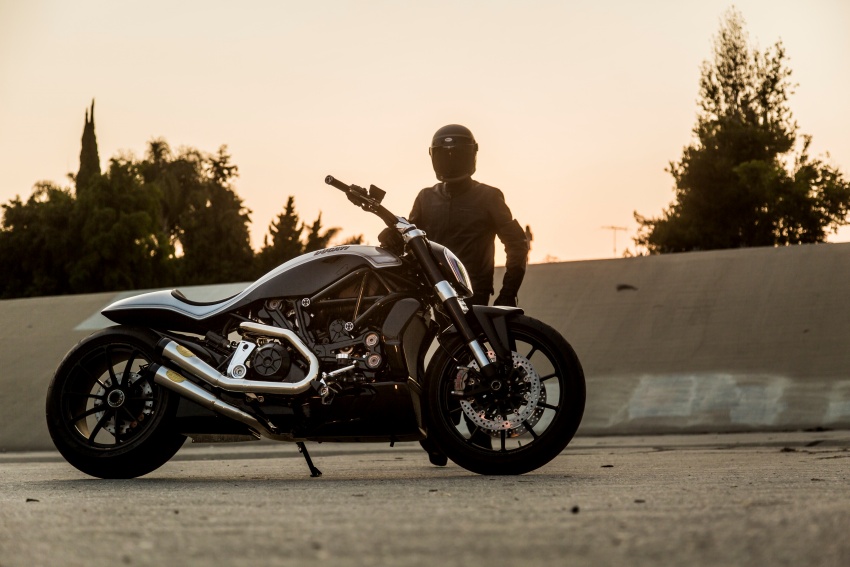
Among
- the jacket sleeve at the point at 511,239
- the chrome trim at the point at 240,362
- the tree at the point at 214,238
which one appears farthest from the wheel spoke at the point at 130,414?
the tree at the point at 214,238

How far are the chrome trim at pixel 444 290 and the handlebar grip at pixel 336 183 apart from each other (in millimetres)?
875

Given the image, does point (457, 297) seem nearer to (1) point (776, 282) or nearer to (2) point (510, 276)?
(2) point (510, 276)

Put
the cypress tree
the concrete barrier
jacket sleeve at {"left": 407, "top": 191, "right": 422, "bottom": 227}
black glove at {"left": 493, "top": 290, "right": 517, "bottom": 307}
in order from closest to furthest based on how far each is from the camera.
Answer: black glove at {"left": 493, "top": 290, "right": 517, "bottom": 307} < jacket sleeve at {"left": 407, "top": 191, "right": 422, "bottom": 227} < the concrete barrier < the cypress tree

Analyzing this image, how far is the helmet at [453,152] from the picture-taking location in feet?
24.8

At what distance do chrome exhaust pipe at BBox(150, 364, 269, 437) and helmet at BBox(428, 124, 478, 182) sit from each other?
2145 mm

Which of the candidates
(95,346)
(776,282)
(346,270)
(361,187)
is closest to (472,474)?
(346,270)

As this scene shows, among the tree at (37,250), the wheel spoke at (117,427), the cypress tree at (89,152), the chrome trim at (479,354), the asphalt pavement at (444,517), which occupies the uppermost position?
the cypress tree at (89,152)

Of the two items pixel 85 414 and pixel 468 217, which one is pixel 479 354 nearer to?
pixel 468 217

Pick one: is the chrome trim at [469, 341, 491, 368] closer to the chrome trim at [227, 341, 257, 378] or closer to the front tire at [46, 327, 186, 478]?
the chrome trim at [227, 341, 257, 378]

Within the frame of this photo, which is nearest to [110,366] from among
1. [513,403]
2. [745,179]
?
[513,403]

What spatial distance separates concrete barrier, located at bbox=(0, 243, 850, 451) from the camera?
11492 mm

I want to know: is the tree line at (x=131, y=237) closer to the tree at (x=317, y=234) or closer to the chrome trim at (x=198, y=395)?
the tree at (x=317, y=234)

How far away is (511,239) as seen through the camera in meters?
7.62

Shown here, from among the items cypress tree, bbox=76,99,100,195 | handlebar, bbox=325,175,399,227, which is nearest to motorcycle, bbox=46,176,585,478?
handlebar, bbox=325,175,399,227
